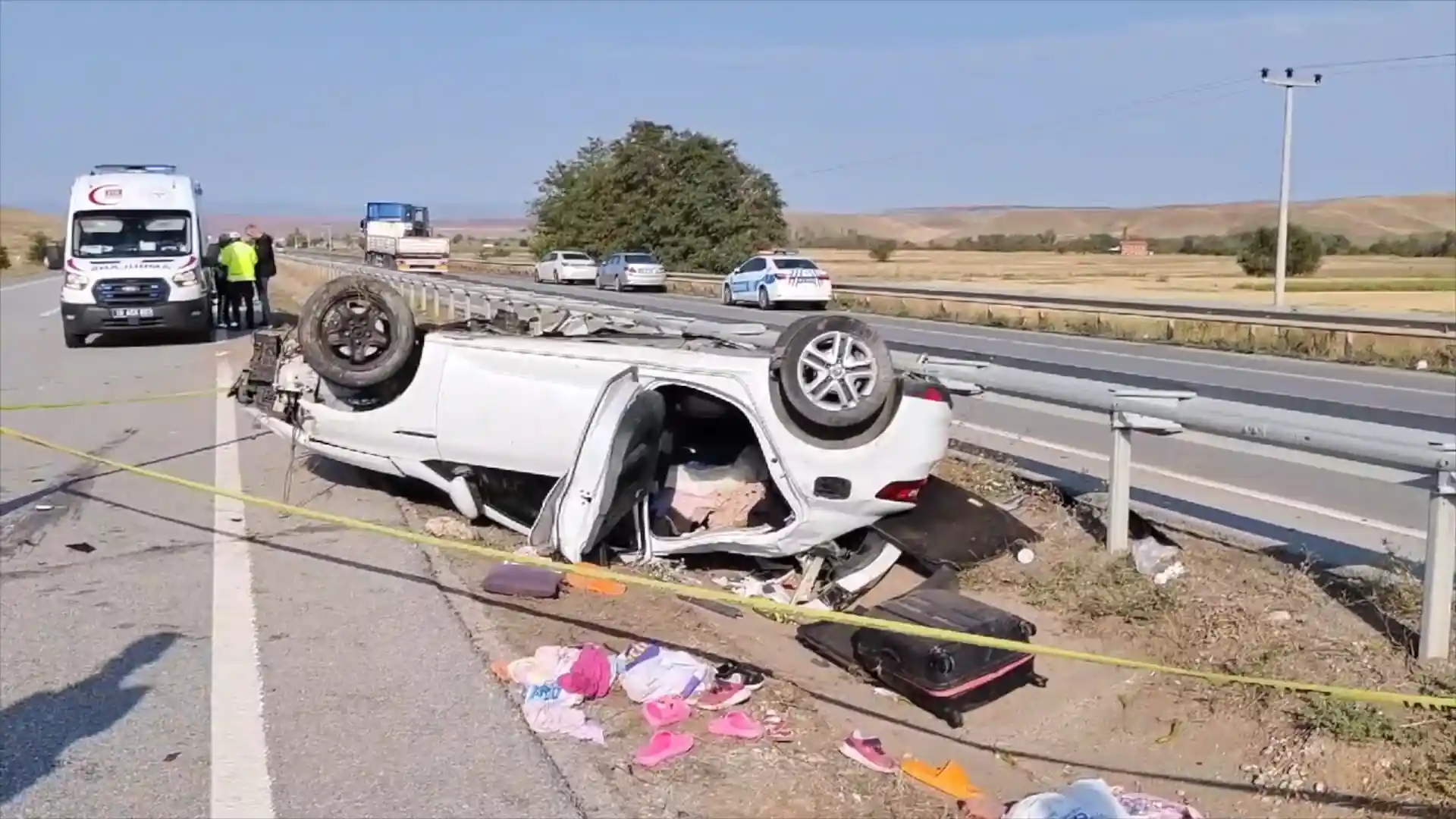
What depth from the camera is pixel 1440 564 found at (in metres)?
4.47

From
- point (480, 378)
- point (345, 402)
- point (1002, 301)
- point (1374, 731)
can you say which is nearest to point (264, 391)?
point (345, 402)

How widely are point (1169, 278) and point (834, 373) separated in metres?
57.1

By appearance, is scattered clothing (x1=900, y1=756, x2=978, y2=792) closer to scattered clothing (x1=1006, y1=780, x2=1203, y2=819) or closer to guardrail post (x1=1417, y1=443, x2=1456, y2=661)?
scattered clothing (x1=1006, y1=780, x2=1203, y2=819)

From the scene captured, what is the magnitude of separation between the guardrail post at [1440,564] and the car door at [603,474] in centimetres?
331

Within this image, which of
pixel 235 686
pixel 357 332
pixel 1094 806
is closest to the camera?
pixel 1094 806

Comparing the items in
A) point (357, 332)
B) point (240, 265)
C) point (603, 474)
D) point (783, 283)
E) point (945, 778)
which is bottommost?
point (945, 778)

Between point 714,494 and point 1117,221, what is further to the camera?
point 1117,221

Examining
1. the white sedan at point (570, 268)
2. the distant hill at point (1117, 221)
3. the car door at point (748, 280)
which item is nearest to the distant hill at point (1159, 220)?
the distant hill at point (1117, 221)

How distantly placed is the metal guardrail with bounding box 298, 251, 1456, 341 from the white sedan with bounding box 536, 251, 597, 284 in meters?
18.3

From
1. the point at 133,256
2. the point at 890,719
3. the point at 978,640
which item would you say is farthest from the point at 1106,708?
the point at 133,256

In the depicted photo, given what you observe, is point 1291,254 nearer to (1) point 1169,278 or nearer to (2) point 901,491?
(1) point 1169,278

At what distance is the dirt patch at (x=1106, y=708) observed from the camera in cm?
414

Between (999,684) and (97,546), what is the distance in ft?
16.3

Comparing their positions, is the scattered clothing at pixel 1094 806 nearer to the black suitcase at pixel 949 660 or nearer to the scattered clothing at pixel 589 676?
the black suitcase at pixel 949 660
